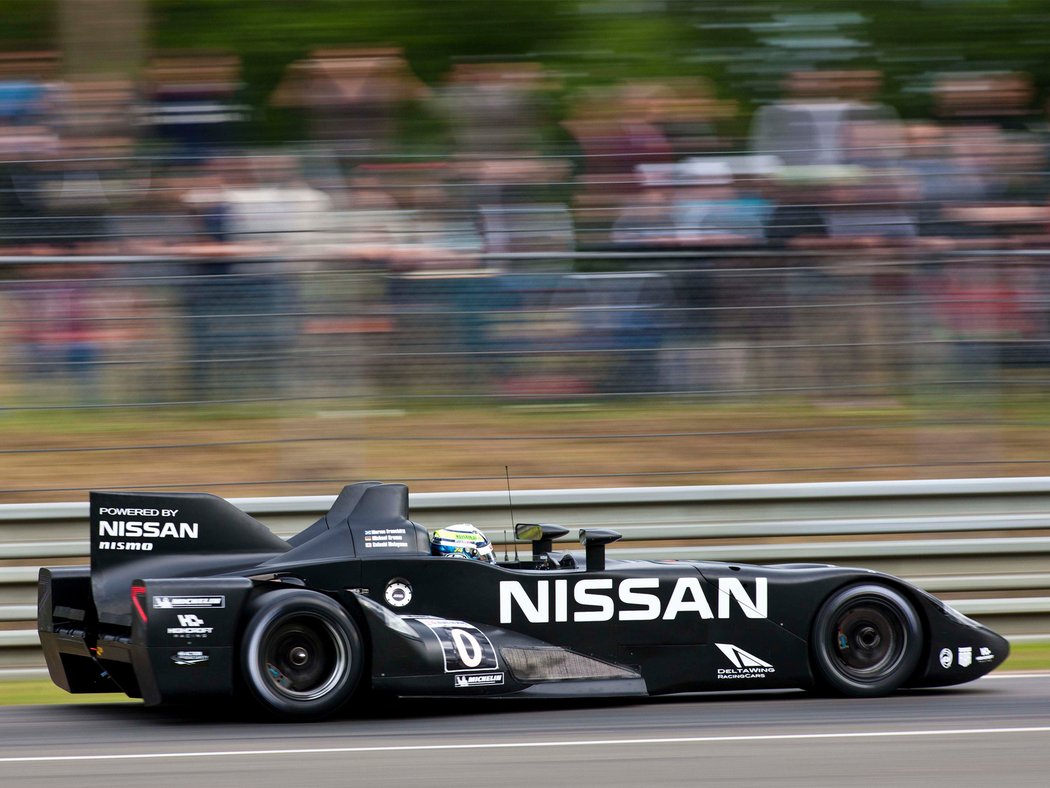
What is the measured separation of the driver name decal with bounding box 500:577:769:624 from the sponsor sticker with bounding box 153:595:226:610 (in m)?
1.14

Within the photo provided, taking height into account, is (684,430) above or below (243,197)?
below

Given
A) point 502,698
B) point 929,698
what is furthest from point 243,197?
point 929,698

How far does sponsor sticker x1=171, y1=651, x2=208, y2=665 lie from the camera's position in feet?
19.2

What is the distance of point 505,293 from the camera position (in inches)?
336

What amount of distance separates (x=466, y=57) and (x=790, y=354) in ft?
10.8

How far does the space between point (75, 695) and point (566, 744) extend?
120 inches

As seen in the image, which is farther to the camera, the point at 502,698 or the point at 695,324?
the point at 695,324

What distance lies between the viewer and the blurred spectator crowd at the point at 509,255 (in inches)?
324

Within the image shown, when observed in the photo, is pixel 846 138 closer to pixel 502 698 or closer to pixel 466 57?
pixel 466 57

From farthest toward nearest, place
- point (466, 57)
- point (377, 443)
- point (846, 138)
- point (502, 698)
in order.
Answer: point (466, 57)
point (846, 138)
point (377, 443)
point (502, 698)

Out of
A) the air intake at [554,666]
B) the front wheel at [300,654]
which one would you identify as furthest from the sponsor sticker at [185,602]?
the air intake at [554,666]

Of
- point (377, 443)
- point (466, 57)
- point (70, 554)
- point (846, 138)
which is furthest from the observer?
point (466, 57)

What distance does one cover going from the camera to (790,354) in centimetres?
858

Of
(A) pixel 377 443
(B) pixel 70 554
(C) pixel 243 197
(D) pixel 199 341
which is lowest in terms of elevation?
(B) pixel 70 554
